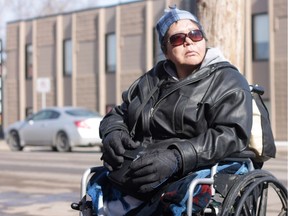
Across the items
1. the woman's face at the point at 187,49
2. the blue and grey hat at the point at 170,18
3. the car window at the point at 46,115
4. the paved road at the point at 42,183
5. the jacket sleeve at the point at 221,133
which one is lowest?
the paved road at the point at 42,183

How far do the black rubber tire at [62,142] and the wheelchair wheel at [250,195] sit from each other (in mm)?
17867

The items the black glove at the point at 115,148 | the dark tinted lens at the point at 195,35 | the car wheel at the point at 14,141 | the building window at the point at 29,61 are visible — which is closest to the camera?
the black glove at the point at 115,148

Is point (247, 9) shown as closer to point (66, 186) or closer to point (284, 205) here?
point (66, 186)

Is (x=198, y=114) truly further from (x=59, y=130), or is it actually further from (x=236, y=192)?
(x=59, y=130)

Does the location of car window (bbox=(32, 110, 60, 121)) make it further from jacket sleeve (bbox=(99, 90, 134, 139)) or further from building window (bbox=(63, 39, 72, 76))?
jacket sleeve (bbox=(99, 90, 134, 139))

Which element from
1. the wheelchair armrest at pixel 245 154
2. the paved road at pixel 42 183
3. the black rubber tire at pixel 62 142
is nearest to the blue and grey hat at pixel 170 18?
the wheelchair armrest at pixel 245 154

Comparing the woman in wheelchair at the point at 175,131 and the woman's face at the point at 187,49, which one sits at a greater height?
the woman's face at the point at 187,49

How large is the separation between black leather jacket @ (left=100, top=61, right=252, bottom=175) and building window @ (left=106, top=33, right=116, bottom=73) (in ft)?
103

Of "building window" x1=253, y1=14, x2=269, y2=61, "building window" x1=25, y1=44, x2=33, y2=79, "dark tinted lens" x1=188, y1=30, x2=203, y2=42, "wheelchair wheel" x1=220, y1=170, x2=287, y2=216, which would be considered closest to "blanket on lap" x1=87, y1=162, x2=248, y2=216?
"wheelchair wheel" x1=220, y1=170, x2=287, y2=216

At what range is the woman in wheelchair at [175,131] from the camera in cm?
430

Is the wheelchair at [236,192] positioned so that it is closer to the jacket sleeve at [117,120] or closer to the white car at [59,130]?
the jacket sleeve at [117,120]

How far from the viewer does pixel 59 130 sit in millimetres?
22578

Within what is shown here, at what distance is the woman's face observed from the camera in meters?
4.69

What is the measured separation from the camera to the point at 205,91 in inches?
180
